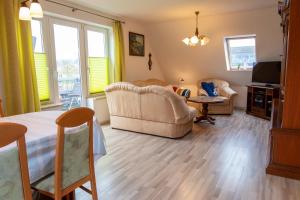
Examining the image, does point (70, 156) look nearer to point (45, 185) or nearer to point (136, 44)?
point (45, 185)

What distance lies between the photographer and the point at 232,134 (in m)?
4.22

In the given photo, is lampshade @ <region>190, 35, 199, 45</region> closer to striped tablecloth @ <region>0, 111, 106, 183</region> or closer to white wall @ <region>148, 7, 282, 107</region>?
white wall @ <region>148, 7, 282, 107</region>

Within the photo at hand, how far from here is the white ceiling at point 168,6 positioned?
4180mm

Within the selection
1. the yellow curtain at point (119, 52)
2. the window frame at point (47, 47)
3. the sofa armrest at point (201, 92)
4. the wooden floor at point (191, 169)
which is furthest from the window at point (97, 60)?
the sofa armrest at point (201, 92)

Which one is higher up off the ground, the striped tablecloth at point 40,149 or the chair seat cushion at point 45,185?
the striped tablecloth at point 40,149

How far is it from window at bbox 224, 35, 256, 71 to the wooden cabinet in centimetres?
359

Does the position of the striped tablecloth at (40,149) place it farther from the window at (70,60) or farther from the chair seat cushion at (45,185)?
the window at (70,60)

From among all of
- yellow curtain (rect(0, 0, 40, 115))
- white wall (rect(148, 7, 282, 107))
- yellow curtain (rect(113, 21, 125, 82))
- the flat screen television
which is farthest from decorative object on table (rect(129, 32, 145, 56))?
the flat screen television

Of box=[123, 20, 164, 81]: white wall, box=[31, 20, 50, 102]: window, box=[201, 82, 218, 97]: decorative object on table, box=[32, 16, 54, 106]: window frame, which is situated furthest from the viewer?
box=[201, 82, 218, 97]: decorative object on table

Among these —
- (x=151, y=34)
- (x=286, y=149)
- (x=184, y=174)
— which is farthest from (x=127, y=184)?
(x=151, y=34)

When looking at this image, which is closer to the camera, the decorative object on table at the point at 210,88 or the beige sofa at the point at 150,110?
the beige sofa at the point at 150,110

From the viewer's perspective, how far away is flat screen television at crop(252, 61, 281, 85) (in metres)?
5.29

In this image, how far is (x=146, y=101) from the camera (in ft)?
13.1

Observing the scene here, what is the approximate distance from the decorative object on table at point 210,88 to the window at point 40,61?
4208 mm
